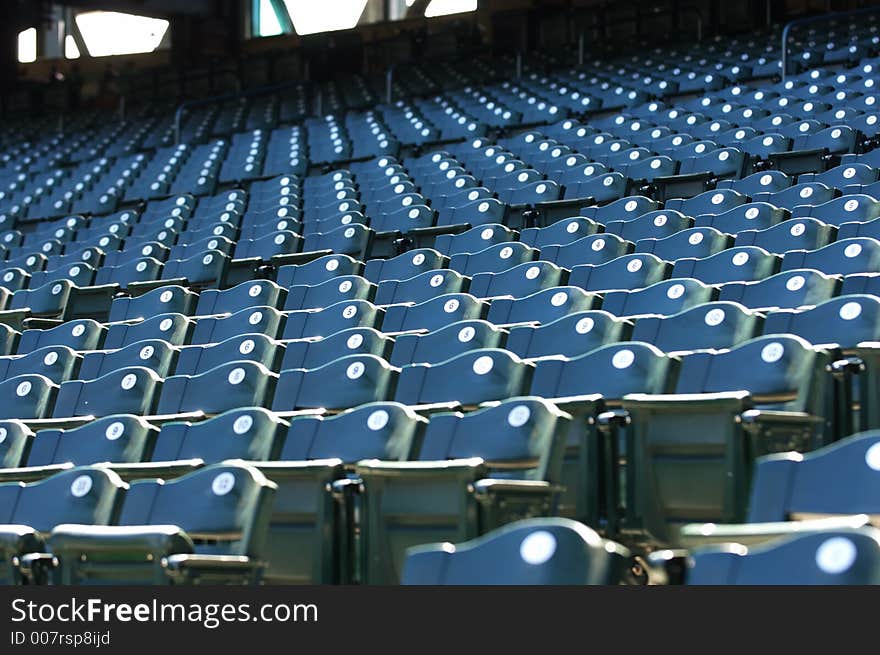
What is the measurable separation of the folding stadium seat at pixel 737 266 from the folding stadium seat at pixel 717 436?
158cm

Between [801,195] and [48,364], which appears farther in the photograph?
[801,195]

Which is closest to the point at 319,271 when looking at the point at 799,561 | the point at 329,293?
the point at 329,293

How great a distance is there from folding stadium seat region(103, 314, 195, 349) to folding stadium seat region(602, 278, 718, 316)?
5.94 feet

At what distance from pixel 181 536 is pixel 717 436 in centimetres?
114

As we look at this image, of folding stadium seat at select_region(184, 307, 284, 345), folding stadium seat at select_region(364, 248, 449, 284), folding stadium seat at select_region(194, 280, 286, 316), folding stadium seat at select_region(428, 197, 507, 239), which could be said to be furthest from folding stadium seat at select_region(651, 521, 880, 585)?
folding stadium seat at select_region(428, 197, 507, 239)

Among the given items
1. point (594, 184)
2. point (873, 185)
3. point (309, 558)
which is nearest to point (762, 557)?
point (309, 558)

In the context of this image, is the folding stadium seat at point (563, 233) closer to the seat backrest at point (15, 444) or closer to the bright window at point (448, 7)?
the seat backrest at point (15, 444)

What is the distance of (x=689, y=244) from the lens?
5.14 metres

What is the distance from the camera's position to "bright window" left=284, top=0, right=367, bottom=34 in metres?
18.5

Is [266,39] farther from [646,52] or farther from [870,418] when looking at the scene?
[870,418]

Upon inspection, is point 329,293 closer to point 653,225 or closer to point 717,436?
point 653,225

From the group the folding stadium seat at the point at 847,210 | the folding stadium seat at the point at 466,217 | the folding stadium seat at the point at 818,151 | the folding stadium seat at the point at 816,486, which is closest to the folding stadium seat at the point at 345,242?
the folding stadium seat at the point at 466,217

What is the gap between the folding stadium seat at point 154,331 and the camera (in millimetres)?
5113

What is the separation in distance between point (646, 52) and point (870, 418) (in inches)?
447
